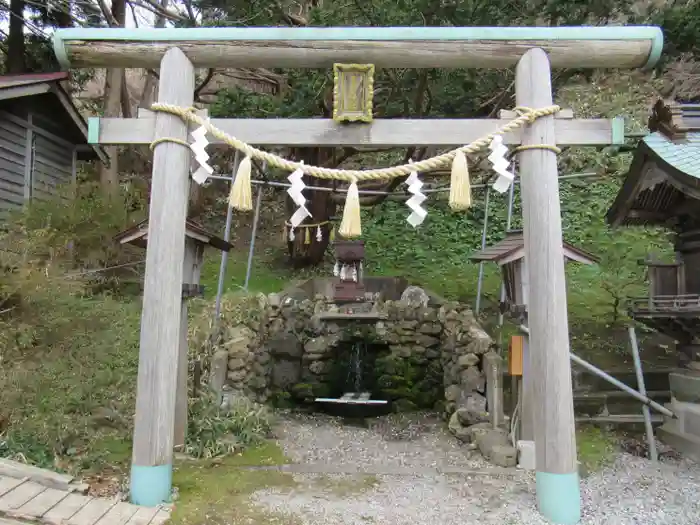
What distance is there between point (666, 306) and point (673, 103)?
229 cm

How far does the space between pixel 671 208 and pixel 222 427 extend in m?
5.95

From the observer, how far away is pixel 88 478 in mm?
4348

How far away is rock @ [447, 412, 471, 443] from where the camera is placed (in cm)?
653

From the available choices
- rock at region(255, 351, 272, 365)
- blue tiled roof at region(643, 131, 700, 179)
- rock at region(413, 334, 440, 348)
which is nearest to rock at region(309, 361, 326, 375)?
rock at region(255, 351, 272, 365)

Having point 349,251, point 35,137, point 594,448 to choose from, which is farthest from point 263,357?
point 35,137

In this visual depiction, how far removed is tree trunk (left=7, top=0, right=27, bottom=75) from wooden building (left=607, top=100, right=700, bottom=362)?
12.9 m

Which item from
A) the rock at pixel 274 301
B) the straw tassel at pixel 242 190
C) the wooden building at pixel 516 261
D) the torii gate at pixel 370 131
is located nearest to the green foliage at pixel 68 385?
the torii gate at pixel 370 131

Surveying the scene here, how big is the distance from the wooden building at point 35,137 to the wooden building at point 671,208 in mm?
8546

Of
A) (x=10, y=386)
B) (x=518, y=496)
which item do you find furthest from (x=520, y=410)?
(x=10, y=386)

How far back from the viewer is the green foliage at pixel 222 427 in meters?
5.48

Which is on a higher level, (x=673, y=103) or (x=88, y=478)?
(x=673, y=103)

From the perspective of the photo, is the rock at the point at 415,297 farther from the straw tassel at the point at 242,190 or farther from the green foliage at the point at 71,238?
the straw tassel at the point at 242,190

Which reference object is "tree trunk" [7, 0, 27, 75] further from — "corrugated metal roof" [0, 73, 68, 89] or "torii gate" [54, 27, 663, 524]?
"torii gate" [54, 27, 663, 524]

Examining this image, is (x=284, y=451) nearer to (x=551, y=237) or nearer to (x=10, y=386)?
(x=10, y=386)
